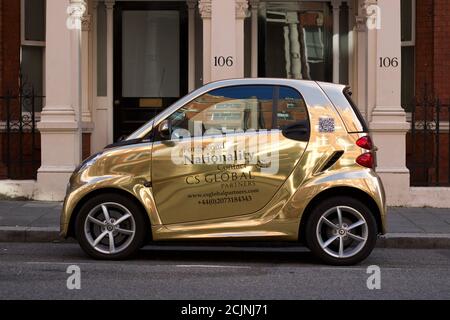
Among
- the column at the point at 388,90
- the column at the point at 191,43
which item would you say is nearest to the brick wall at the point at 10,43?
the column at the point at 191,43

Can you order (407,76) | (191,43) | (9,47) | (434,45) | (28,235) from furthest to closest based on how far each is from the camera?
(191,43)
(407,76)
(9,47)
(434,45)
(28,235)

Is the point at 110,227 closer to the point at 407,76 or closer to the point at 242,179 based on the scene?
the point at 242,179

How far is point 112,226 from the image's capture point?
331 inches

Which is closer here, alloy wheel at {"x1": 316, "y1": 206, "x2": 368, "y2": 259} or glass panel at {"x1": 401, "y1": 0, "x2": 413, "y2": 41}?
alloy wheel at {"x1": 316, "y1": 206, "x2": 368, "y2": 259}

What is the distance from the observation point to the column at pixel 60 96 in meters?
13.0

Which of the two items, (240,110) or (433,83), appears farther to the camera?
(433,83)

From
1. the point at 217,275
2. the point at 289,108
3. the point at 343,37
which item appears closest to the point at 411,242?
the point at 289,108

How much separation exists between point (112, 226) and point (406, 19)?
333 inches

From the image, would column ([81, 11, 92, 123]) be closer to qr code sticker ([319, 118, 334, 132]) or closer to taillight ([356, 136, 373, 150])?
qr code sticker ([319, 118, 334, 132])

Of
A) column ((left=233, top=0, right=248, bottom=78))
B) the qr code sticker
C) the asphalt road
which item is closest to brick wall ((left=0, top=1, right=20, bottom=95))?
column ((left=233, top=0, right=248, bottom=78))

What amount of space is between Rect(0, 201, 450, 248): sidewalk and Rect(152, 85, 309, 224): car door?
2.44m

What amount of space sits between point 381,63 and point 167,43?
418 cm

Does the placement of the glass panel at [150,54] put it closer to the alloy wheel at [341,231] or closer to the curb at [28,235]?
the curb at [28,235]

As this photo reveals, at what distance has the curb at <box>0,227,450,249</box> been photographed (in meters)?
10.1
